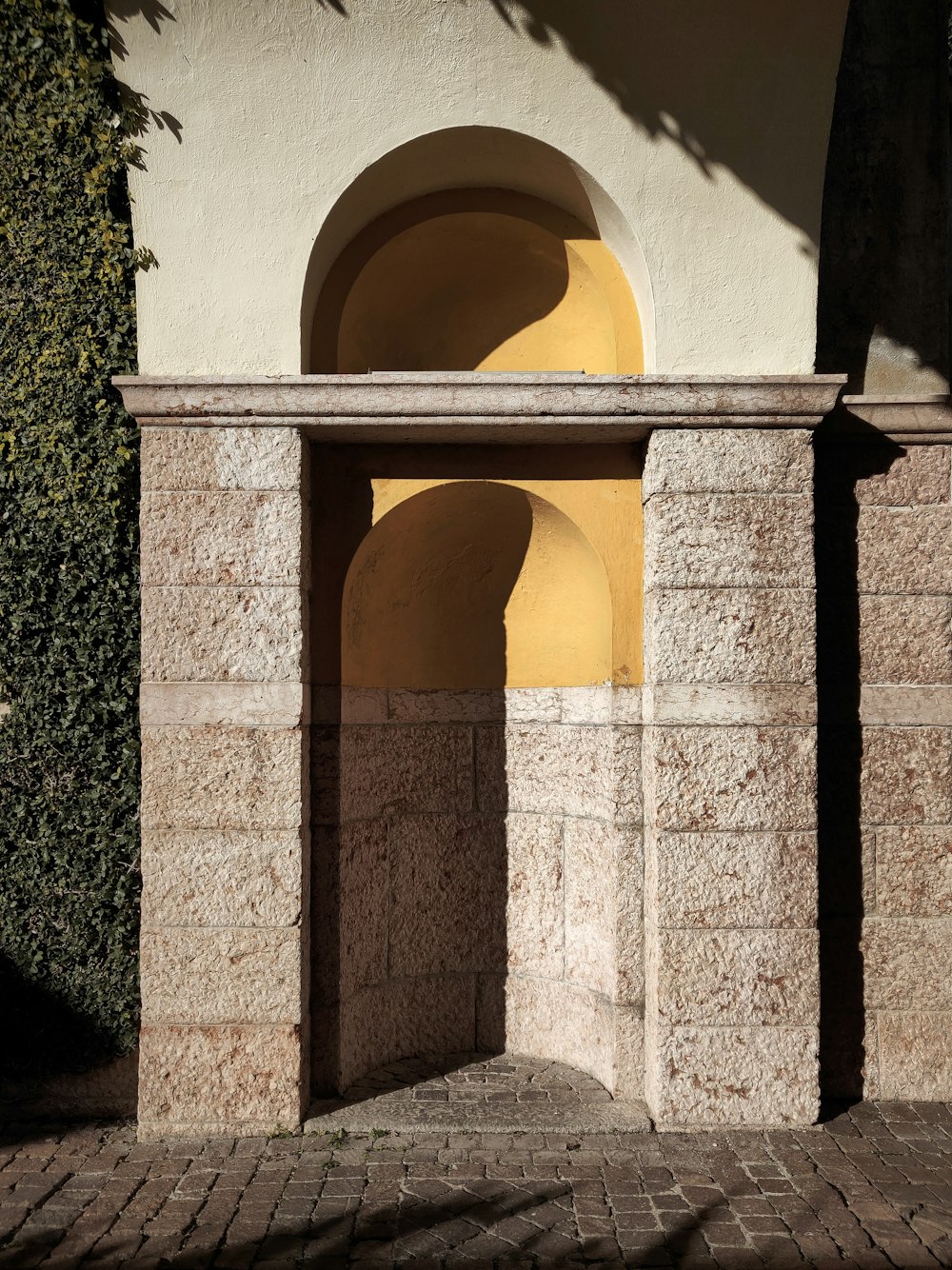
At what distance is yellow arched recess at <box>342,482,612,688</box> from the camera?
4852mm

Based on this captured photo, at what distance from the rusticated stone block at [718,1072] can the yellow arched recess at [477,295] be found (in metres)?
2.85

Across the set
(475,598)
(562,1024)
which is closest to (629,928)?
(562,1024)

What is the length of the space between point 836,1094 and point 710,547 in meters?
2.48

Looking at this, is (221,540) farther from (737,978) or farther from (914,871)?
(914,871)

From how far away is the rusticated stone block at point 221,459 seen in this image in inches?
171

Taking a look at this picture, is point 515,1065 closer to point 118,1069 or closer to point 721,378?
point 118,1069

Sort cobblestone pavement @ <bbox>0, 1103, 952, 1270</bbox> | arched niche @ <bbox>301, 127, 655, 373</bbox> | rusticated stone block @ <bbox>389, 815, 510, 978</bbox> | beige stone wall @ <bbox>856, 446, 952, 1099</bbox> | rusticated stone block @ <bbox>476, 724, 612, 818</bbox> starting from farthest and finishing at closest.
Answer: rusticated stone block @ <bbox>389, 815, 510, 978</bbox> < rusticated stone block @ <bbox>476, 724, 612, 818</bbox> < beige stone wall @ <bbox>856, 446, 952, 1099</bbox> < arched niche @ <bbox>301, 127, 655, 373</bbox> < cobblestone pavement @ <bbox>0, 1103, 952, 1270</bbox>

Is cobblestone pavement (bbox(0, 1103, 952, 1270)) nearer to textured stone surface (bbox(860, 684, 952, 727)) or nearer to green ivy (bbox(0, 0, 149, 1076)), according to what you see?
green ivy (bbox(0, 0, 149, 1076))

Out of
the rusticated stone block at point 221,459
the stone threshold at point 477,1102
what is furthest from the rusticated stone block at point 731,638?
the stone threshold at point 477,1102

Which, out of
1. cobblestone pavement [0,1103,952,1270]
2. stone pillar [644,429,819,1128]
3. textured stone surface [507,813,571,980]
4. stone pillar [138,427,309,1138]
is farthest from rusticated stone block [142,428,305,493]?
cobblestone pavement [0,1103,952,1270]

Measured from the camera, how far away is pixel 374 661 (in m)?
5.01

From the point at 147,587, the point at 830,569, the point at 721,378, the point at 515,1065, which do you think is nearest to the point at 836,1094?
the point at 515,1065

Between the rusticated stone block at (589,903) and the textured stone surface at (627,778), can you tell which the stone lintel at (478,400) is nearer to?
the textured stone surface at (627,778)

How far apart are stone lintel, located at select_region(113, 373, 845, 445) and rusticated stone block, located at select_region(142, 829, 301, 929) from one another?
67.0 inches
